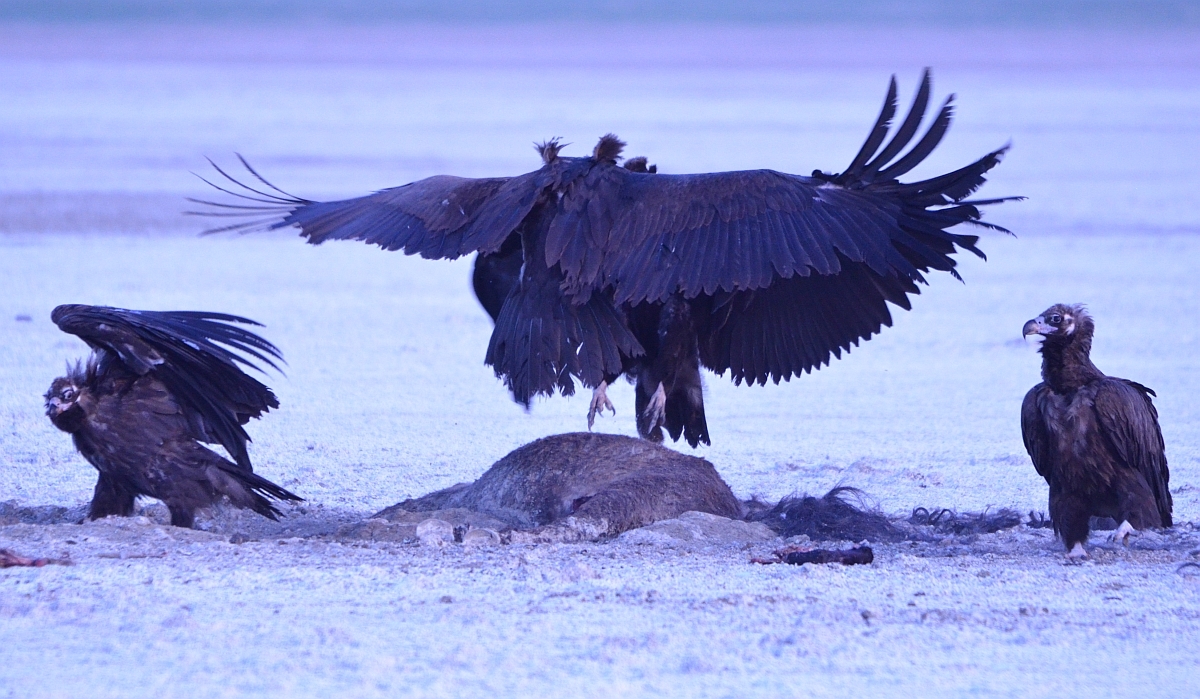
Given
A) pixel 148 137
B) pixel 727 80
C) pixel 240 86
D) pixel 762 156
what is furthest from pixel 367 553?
pixel 727 80

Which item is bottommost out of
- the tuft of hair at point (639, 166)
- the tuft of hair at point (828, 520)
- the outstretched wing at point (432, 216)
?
the tuft of hair at point (828, 520)

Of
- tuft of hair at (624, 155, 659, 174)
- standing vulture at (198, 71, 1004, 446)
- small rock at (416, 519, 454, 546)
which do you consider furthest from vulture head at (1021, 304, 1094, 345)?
small rock at (416, 519, 454, 546)

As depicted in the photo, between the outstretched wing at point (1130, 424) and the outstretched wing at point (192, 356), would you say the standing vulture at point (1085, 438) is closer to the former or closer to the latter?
the outstretched wing at point (1130, 424)

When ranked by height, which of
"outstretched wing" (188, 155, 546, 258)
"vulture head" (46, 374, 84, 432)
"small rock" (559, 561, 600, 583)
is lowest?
"small rock" (559, 561, 600, 583)

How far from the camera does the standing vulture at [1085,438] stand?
235 inches

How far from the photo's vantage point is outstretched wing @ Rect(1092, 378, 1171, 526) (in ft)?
19.5

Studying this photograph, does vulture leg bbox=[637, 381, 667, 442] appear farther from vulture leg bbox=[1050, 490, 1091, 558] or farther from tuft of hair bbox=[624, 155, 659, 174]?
vulture leg bbox=[1050, 490, 1091, 558]

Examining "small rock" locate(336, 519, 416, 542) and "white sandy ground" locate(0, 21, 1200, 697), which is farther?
"small rock" locate(336, 519, 416, 542)

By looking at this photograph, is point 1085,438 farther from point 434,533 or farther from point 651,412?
point 434,533

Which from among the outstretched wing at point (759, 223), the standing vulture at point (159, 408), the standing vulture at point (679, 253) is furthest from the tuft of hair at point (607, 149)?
the standing vulture at point (159, 408)

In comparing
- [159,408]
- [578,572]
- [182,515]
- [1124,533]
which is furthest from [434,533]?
[1124,533]

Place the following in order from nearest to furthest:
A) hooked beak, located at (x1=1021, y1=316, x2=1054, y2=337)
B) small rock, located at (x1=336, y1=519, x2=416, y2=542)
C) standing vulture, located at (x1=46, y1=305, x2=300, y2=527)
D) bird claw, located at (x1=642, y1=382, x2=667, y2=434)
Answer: hooked beak, located at (x1=1021, y1=316, x2=1054, y2=337) → standing vulture, located at (x1=46, y1=305, x2=300, y2=527) → small rock, located at (x1=336, y1=519, x2=416, y2=542) → bird claw, located at (x1=642, y1=382, x2=667, y2=434)

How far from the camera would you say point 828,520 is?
21.0 feet

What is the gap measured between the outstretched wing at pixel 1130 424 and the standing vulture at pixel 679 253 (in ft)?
2.94
